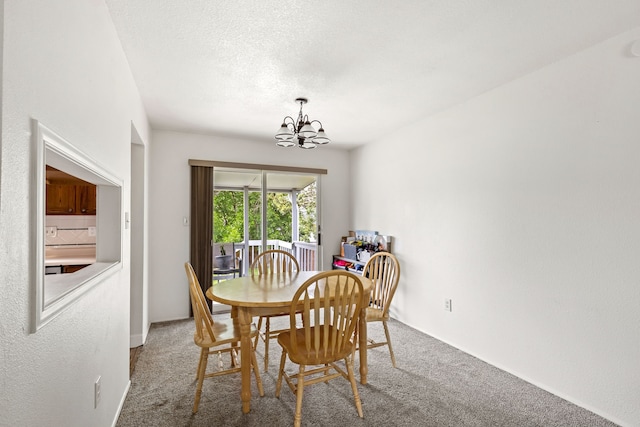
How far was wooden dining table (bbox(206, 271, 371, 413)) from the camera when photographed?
6.83ft

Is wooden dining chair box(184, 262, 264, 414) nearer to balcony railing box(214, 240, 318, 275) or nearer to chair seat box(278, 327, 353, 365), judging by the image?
chair seat box(278, 327, 353, 365)

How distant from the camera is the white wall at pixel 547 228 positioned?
2023 millimetres

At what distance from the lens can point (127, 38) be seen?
6.86 feet

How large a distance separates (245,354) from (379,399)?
3.26 feet

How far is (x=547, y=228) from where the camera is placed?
2428 millimetres

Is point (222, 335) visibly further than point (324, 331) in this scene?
Yes

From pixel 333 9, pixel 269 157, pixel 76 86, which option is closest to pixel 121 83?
pixel 76 86

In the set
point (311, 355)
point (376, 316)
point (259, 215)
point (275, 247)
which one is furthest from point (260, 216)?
point (311, 355)

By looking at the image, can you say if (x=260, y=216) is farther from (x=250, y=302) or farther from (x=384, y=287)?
(x=250, y=302)

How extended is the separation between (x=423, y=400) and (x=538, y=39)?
257cm

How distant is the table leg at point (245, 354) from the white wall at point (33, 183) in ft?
2.48

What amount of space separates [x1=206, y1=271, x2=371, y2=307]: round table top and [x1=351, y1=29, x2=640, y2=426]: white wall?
4.04 ft

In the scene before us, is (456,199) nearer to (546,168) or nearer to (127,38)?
(546,168)

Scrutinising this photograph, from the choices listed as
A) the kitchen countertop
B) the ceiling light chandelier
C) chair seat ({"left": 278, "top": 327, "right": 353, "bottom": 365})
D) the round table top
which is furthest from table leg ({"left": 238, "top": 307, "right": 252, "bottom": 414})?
the kitchen countertop
